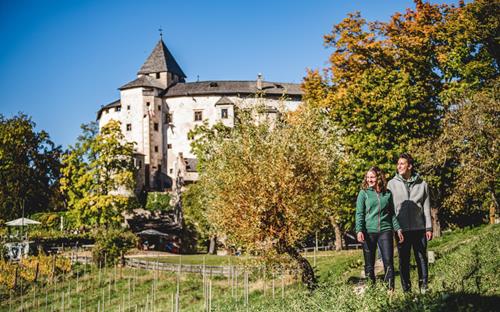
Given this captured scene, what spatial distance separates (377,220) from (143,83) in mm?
66846

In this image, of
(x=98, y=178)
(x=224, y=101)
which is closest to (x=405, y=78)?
(x=98, y=178)

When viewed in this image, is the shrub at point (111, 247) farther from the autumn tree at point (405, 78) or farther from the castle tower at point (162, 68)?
the castle tower at point (162, 68)

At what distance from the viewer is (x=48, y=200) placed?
58.6 metres

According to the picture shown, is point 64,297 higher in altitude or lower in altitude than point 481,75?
lower

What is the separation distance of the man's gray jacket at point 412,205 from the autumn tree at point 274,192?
18.4 feet

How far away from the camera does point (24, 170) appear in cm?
5375

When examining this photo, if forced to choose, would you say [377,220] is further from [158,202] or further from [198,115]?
[198,115]

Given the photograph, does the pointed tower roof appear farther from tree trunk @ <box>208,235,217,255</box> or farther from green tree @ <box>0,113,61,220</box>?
tree trunk @ <box>208,235,217,255</box>

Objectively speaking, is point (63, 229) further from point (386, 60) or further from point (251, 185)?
point (251, 185)

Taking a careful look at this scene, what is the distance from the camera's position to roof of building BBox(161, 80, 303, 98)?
72.6 m

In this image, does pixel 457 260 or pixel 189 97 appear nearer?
pixel 457 260

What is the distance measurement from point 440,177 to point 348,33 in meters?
11.2

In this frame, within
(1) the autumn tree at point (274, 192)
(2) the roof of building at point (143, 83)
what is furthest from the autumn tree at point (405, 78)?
(2) the roof of building at point (143, 83)

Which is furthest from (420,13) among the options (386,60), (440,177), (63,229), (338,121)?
(63,229)
